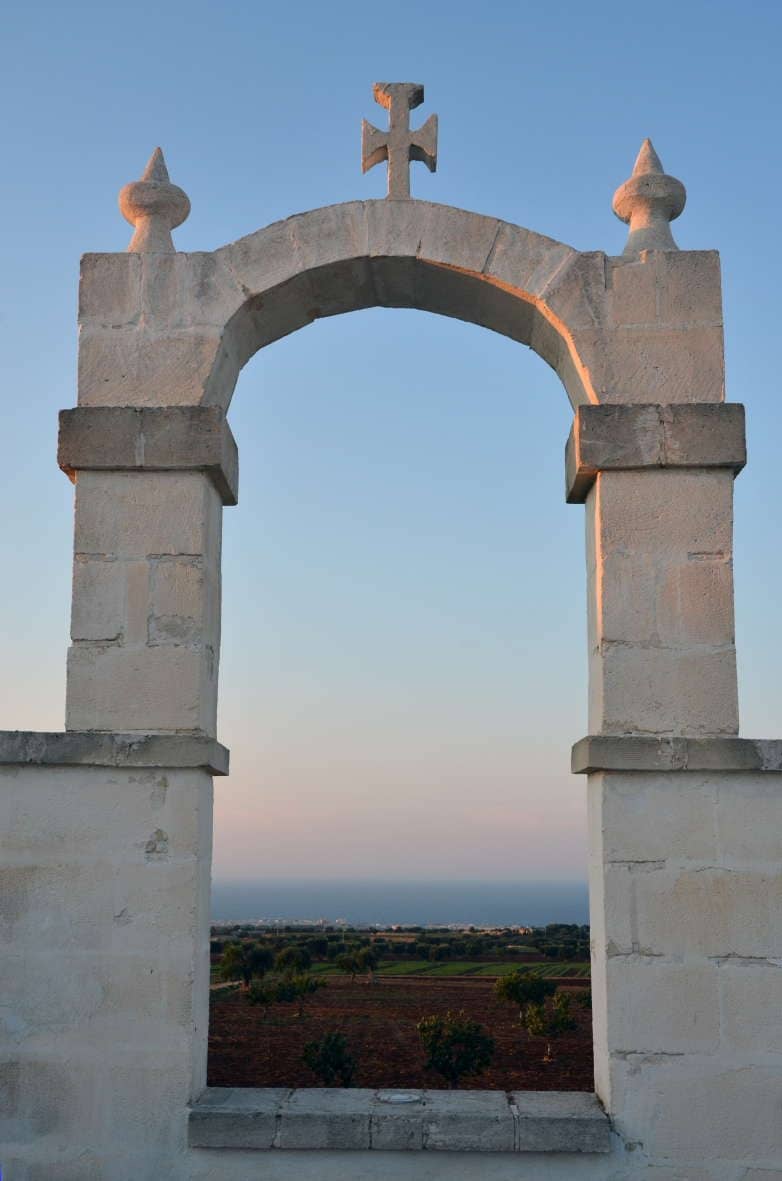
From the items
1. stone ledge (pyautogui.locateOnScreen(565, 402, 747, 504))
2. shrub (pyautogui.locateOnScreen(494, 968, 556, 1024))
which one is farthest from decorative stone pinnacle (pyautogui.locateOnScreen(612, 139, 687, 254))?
shrub (pyautogui.locateOnScreen(494, 968, 556, 1024))

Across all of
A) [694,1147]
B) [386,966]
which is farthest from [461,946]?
[694,1147]

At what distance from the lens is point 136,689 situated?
14.6ft

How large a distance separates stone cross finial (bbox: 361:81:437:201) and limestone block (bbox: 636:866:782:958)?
10.4ft

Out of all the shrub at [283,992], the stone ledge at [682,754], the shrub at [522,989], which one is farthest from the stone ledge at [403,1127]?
the shrub at [283,992]

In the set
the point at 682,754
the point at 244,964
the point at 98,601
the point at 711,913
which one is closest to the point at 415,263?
the point at 98,601

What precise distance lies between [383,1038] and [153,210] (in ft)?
98.4

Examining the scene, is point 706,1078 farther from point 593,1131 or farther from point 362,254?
point 362,254

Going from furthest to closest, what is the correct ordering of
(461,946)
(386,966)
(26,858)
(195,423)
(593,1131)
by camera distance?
(461,946) → (386,966) → (195,423) → (26,858) → (593,1131)

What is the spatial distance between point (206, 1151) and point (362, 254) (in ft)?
12.0

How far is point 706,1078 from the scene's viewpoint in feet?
13.3

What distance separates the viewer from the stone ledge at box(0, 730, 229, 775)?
4.34 metres

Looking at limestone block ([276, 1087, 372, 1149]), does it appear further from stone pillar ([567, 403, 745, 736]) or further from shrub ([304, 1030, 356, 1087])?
shrub ([304, 1030, 356, 1087])

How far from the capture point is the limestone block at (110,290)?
480 centimetres

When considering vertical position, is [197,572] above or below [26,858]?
above
